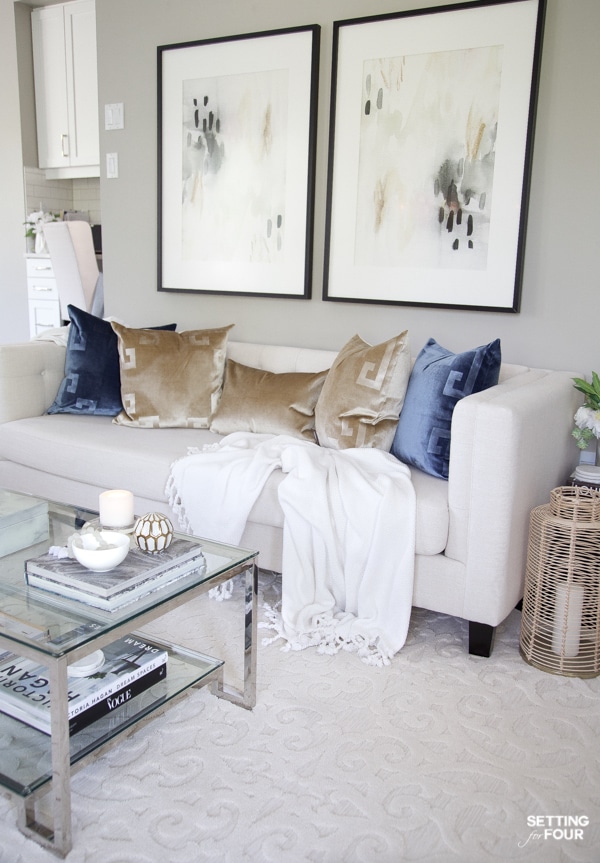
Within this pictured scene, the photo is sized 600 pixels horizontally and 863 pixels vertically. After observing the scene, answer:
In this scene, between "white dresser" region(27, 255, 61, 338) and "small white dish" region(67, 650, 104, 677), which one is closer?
"small white dish" region(67, 650, 104, 677)

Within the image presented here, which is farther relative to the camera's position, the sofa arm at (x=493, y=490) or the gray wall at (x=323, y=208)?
the gray wall at (x=323, y=208)

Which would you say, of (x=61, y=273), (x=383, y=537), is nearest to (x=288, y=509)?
(x=383, y=537)

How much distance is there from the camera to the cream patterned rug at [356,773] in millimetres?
1355

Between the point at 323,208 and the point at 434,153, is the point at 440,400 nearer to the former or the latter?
the point at 434,153

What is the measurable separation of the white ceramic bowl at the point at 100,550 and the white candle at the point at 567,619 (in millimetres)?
1147

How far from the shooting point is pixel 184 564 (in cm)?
159

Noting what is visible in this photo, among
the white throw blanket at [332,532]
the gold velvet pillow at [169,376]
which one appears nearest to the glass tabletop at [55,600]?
the white throw blanket at [332,532]

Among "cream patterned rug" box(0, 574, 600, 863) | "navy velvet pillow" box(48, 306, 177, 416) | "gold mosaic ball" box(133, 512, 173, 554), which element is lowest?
"cream patterned rug" box(0, 574, 600, 863)

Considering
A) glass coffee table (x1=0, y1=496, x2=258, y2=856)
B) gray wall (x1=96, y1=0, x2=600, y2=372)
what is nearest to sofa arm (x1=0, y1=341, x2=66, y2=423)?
gray wall (x1=96, y1=0, x2=600, y2=372)

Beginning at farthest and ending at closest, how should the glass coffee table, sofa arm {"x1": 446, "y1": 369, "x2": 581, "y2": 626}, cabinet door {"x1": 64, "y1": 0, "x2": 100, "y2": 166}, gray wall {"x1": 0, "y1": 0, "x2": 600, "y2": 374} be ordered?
1. cabinet door {"x1": 64, "y1": 0, "x2": 100, "y2": 166}
2. gray wall {"x1": 0, "y1": 0, "x2": 600, "y2": 374}
3. sofa arm {"x1": 446, "y1": 369, "x2": 581, "y2": 626}
4. the glass coffee table

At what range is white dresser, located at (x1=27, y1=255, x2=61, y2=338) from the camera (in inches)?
199

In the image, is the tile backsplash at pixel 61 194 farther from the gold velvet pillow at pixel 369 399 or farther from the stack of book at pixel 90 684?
the stack of book at pixel 90 684

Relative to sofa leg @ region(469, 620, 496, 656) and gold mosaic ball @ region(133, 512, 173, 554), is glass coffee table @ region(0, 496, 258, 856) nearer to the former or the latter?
gold mosaic ball @ region(133, 512, 173, 554)

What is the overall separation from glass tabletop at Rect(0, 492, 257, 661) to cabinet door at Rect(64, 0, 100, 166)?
3771mm
